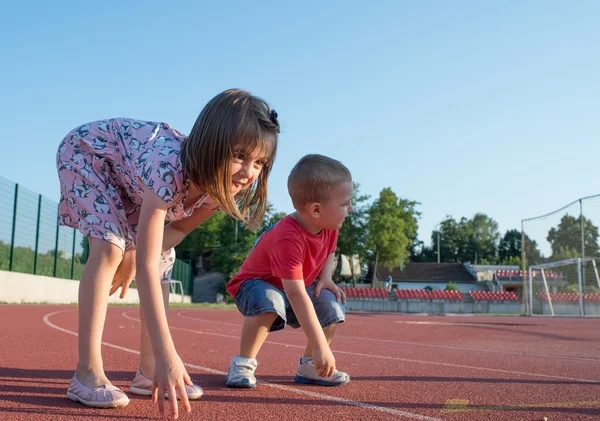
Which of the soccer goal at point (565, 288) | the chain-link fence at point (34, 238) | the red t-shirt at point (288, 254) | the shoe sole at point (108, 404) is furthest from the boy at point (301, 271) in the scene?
the soccer goal at point (565, 288)

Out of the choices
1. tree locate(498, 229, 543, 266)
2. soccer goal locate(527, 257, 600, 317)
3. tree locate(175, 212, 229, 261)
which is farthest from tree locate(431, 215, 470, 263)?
soccer goal locate(527, 257, 600, 317)

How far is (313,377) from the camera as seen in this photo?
3.56 meters

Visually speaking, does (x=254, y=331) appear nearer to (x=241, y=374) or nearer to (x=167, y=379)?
(x=241, y=374)

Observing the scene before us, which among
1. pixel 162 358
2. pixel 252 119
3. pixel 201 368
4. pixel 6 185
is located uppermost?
pixel 6 185

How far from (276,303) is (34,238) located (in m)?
17.8

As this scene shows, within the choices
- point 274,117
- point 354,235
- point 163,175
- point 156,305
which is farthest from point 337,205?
point 354,235

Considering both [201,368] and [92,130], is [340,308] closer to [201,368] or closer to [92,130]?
[201,368]

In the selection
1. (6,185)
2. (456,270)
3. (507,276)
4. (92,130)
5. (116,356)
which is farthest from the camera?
(456,270)

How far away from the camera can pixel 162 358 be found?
6.61 feet

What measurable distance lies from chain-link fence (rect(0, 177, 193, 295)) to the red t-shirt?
1511 centimetres

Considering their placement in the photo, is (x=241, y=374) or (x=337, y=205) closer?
(x=337, y=205)

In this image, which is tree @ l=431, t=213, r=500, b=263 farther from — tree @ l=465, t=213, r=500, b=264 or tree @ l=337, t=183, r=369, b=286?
tree @ l=337, t=183, r=369, b=286

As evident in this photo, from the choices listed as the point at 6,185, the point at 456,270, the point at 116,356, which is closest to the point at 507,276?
the point at 456,270

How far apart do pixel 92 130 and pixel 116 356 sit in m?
2.27
